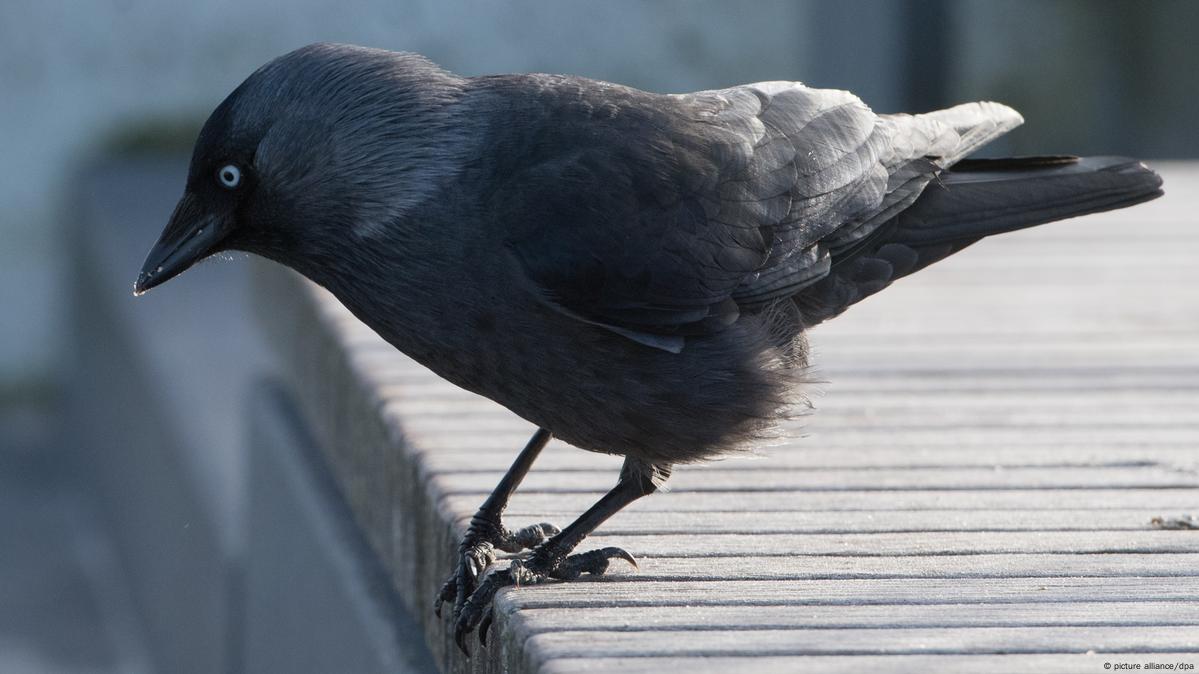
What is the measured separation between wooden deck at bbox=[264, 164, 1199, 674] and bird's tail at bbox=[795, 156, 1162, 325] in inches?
8.6

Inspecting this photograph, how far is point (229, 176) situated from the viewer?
2963mm

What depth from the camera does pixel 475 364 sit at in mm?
2832

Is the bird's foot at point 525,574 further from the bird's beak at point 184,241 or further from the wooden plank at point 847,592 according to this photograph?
the bird's beak at point 184,241

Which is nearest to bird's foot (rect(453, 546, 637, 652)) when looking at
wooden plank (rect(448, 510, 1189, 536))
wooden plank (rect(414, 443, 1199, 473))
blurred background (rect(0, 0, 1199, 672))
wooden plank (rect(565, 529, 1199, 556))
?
wooden plank (rect(565, 529, 1199, 556))

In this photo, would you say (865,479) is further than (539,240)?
Yes

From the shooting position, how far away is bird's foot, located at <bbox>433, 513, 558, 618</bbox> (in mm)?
2914

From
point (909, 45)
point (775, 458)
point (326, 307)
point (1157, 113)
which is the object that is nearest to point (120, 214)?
point (326, 307)

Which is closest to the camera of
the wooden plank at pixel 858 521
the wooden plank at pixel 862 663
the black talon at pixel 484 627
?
the wooden plank at pixel 862 663

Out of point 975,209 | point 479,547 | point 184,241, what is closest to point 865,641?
point 479,547

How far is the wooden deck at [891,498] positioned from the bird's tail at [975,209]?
218 mm

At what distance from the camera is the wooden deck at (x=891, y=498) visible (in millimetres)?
2492


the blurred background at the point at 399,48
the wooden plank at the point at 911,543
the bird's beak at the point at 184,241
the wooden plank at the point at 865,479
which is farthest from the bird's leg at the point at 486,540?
the blurred background at the point at 399,48

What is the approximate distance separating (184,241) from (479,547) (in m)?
0.80

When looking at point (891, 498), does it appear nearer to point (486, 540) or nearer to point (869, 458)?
point (869, 458)
